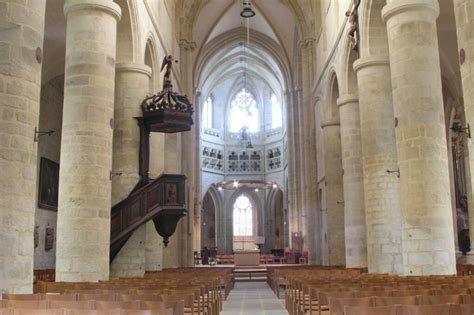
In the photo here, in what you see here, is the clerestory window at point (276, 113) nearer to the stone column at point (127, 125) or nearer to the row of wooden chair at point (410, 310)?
the stone column at point (127, 125)

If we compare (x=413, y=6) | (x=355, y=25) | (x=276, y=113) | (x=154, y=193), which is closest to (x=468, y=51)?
(x=413, y=6)

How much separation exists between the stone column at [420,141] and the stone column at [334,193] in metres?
10.2

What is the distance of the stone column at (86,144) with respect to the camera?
10820mm

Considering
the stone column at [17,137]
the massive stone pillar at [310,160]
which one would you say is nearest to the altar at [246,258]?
the massive stone pillar at [310,160]

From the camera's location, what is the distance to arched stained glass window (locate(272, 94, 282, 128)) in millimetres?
46062

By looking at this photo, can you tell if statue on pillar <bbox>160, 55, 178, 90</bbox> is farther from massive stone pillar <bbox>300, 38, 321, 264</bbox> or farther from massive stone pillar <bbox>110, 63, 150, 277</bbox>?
massive stone pillar <bbox>300, 38, 321, 264</bbox>

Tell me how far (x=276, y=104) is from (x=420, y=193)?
1421 inches

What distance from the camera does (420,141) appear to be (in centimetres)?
1109

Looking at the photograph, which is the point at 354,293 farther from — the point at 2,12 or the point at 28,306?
the point at 2,12

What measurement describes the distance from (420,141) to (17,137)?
7.56m

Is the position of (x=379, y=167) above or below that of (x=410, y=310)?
above

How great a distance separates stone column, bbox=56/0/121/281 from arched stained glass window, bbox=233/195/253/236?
36246 mm

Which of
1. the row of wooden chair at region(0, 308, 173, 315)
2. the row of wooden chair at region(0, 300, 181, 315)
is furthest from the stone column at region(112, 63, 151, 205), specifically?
the row of wooden chair at region(0, 308, 173, 315)

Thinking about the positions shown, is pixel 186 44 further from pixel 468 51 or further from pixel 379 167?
pixel 468 51
